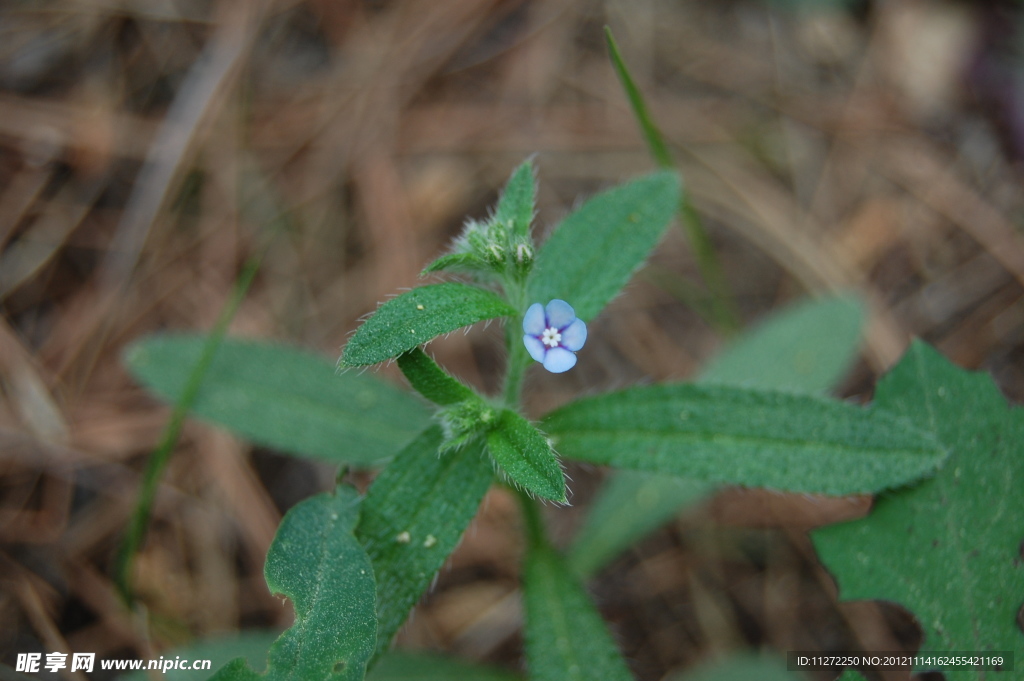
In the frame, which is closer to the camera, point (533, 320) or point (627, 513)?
point (533, 320)

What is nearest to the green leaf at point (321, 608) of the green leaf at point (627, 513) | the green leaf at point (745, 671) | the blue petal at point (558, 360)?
the blue petal at point (558, 360)

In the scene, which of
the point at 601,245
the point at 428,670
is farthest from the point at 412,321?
the point at 428,670

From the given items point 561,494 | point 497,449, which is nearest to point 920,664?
point 561,494

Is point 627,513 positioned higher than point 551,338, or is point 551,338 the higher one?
point 551,338

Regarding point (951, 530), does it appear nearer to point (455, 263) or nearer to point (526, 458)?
point (526, 458)

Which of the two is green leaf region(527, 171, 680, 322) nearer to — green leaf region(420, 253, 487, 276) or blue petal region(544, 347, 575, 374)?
green leaf region(420, 253, 487, 276)

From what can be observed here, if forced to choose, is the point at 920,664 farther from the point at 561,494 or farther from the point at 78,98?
the point at 78,98

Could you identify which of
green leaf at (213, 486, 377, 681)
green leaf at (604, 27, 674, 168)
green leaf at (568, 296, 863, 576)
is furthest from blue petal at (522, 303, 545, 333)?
green leaf at (568, 296, 863, 576)
